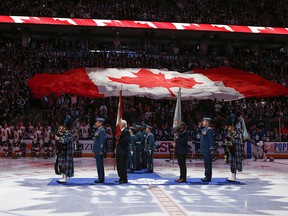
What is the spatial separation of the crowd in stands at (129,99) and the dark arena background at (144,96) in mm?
86

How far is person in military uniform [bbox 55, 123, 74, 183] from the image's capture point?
11.9 meters

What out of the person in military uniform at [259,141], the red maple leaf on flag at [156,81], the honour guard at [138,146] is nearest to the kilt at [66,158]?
the red maple leaf on flag at [156,81]

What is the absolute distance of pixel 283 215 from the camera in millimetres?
7906

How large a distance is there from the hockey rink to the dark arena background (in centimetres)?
3

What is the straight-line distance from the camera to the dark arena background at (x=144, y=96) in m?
10.1

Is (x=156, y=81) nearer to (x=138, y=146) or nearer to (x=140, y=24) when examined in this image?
(x=138, y=146)

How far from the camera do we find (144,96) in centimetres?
1425

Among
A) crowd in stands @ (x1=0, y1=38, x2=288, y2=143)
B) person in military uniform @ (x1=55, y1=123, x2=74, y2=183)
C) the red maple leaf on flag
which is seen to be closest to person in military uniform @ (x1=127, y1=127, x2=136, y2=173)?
the red maple leaf on flag

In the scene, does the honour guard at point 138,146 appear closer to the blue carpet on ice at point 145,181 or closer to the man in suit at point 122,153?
the blue carpet on ice at point 145,181

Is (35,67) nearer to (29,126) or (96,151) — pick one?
(29,126)

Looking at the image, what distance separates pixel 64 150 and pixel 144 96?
3616mm

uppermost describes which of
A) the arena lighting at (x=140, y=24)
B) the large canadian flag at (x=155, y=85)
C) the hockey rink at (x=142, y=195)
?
the arena lighting at (x=140, y=24)

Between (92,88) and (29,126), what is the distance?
32.0ft

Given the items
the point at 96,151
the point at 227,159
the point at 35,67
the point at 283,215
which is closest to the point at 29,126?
the point at 35,67
